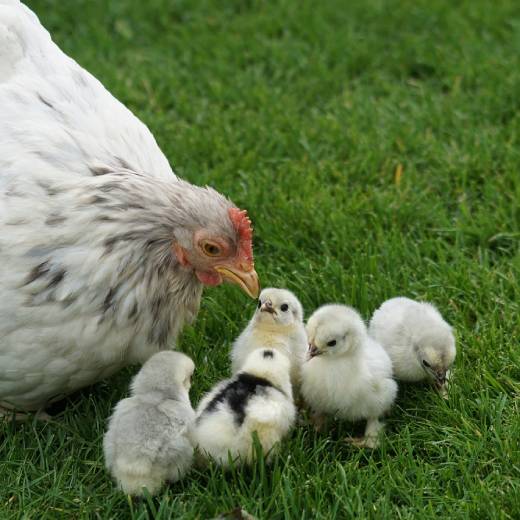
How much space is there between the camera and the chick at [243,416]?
3.25 meters

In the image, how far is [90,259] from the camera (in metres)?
3.48

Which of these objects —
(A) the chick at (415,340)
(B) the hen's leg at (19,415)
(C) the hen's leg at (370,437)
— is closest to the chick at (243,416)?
(C) the hen's leg at (370,437)

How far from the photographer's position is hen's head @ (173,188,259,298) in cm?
348

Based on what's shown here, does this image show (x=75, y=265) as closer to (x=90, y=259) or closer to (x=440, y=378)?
(x=90, y=259)

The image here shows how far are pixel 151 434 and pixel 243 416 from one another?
0.31 metres

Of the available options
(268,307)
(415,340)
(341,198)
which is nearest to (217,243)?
(268,307)

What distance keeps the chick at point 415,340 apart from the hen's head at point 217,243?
651 mm

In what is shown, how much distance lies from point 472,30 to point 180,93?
2093 mm

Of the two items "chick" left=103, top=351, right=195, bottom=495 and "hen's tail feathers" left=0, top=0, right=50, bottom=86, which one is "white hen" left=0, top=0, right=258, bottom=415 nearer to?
"chick" left=103, top=351, right=195, bottom=495

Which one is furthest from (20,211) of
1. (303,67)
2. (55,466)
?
(303,67)

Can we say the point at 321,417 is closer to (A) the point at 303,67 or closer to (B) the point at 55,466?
(B) the point at 55,466

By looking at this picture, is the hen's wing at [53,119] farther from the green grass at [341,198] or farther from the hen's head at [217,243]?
the green grass at [341,198]

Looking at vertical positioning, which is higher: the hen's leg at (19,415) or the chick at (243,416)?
the chick at (243,416)

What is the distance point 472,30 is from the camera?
22.1 ft
